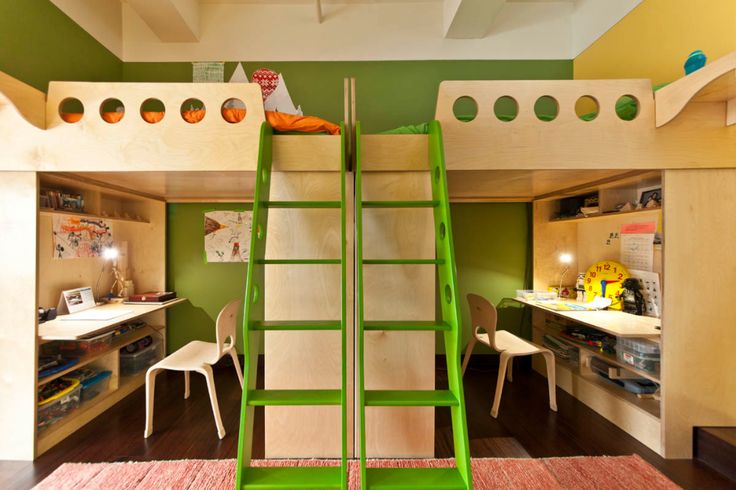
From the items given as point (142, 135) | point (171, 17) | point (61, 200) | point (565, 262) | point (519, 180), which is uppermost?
point (171, 17)

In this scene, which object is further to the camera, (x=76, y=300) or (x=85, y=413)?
(x=76, y=300)

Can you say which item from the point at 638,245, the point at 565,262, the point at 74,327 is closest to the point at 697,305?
the point at 638,245

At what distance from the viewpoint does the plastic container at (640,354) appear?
206 cm

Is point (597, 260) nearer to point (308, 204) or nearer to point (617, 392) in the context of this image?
point (617, 392)

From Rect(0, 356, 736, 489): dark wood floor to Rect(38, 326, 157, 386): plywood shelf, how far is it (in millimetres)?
389

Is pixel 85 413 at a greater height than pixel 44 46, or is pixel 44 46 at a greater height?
pixel 44 46

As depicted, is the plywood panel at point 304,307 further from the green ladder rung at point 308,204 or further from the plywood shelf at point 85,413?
the plywood shelf at point 85,413

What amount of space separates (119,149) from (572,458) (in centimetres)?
288

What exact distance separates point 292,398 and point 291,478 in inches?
10.6

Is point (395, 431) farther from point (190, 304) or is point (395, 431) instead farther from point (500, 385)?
point (190, 304)

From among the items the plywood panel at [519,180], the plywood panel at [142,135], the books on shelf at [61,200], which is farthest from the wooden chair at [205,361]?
the plywood panel at [519,180]

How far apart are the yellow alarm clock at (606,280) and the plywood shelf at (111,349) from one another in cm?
365

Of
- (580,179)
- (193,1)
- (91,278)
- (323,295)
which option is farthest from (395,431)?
(193,1)

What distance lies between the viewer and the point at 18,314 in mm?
1860
